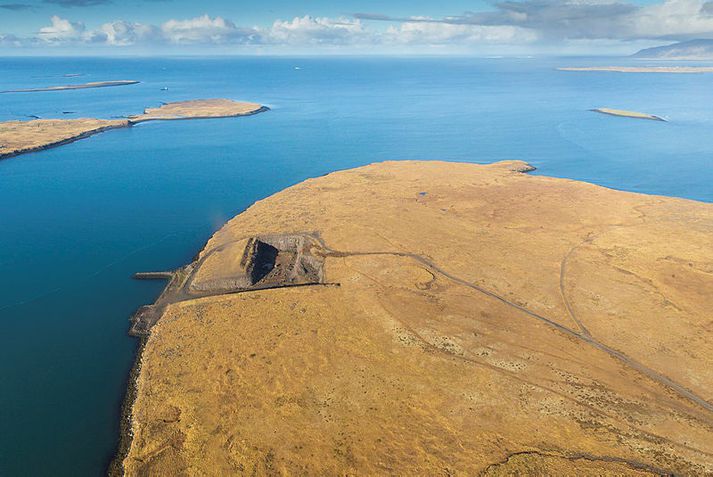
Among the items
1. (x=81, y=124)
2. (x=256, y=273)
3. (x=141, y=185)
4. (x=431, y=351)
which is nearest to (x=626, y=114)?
(x=431, y=351)

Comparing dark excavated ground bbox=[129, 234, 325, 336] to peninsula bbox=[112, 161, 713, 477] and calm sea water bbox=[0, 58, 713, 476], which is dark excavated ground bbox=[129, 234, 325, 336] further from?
A: calm sea water bbox=[0, 58, 713, 476]

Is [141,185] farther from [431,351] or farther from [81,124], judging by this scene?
[431,351]

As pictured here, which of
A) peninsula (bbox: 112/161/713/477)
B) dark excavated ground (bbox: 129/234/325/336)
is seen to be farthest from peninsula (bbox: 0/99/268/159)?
dark excavated ground (bbox: 129/234/325/336)

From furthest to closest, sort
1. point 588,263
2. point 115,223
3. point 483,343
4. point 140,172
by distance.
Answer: point 140,172 → point 115,223 → point 588,263 → point 483,343

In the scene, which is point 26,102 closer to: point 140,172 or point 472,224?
point 140,172

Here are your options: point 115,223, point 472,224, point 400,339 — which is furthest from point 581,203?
point 115,223
